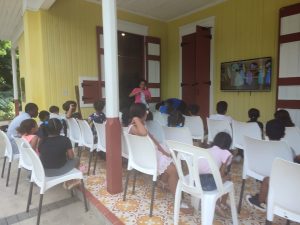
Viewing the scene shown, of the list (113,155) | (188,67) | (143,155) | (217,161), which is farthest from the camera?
(188,67)

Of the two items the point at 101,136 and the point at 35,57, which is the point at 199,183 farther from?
the point at 35,57

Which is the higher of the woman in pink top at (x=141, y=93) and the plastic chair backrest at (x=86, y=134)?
the woman in pink top at (x=141, y=93)

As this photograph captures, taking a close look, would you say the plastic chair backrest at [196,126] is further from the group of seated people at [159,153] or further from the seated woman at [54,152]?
the seated woman at [54,152]

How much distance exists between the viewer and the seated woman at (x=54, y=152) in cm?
217

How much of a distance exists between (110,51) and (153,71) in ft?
13.6

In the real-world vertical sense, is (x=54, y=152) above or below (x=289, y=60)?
below

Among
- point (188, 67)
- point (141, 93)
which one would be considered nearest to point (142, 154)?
point (141, 93)

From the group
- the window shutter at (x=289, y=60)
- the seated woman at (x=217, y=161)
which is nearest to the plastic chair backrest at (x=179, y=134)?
the seated woman at (x=217, y=161)

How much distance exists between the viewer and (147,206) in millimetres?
2223

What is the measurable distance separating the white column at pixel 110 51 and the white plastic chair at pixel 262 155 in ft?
4.17

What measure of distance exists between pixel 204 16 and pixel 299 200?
512cm

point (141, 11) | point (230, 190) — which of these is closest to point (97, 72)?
point (141, 11)

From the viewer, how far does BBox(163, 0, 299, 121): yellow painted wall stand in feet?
14.6

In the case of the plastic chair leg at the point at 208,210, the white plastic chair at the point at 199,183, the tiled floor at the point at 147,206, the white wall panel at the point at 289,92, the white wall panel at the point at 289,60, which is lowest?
the tiled floor at the point at 147,206
